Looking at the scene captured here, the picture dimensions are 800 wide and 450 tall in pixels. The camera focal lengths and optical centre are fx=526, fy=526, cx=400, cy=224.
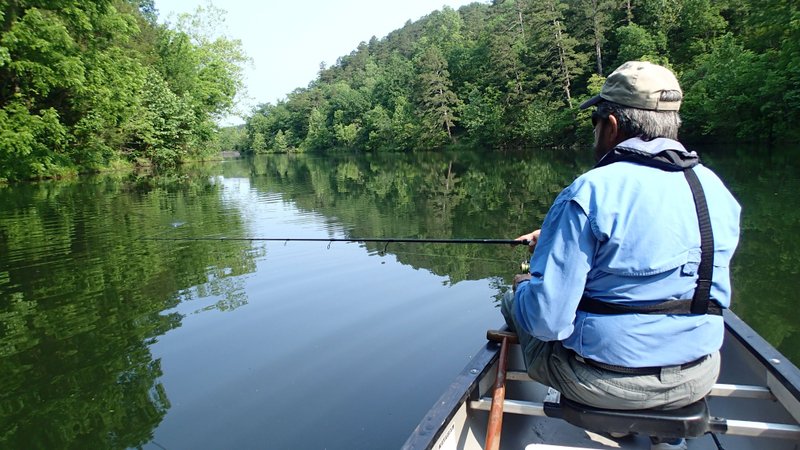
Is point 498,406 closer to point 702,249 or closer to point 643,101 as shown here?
point 702,249

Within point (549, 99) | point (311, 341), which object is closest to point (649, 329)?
point (311, 341)

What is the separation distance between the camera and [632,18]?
43.2 metres

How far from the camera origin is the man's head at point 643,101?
6.43 feet

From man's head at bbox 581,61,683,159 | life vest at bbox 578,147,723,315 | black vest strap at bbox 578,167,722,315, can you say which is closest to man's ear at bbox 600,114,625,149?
man's head at bbox 581,61,683,159

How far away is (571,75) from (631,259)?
45974 mm

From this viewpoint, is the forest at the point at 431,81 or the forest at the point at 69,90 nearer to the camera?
the forest at the point at 69,90

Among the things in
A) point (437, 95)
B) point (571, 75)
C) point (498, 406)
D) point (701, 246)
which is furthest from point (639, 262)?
point (437, 95)

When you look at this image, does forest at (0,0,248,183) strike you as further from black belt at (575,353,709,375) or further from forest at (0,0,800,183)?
black belt at (575,353,709,375)

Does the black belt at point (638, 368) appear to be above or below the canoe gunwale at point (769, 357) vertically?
above

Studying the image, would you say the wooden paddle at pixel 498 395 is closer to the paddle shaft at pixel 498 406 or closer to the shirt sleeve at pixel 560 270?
the paddle shaft at pixel 498 406

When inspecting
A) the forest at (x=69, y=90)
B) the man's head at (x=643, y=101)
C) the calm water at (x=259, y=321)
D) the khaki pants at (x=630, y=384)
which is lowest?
the calm water at (x=259, y=321)

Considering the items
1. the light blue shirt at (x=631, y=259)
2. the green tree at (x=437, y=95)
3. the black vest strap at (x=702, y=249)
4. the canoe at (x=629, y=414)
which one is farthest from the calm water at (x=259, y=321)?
the green tree at (x=437, y=95)

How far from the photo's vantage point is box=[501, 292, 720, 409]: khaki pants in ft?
6.63

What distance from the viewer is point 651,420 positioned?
207 centimetres
